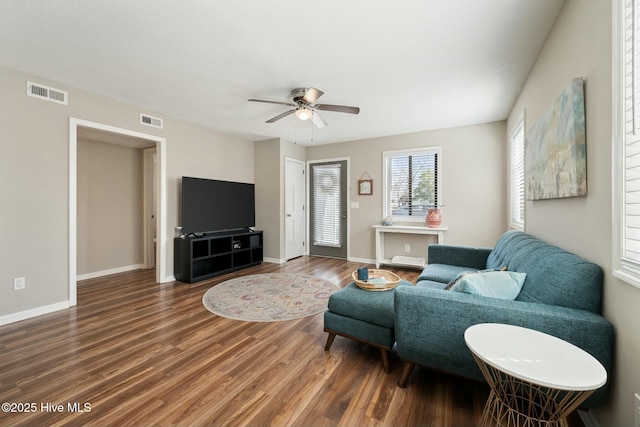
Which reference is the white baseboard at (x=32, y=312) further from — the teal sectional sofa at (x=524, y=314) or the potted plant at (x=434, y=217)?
the potted plant at (x=434, y=217)

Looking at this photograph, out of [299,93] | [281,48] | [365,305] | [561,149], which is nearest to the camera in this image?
[561,149]

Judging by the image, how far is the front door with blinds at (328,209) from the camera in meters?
5.58

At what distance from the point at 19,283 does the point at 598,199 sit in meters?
4.73

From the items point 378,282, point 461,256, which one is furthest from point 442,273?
point 378,282

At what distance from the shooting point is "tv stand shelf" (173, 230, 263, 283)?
156 inches

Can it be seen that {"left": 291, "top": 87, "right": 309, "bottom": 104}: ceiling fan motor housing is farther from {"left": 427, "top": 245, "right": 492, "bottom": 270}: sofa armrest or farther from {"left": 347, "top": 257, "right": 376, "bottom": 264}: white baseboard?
{"left": 347, "top": 257, "right": 376, "bottom": 264}: white baseboard

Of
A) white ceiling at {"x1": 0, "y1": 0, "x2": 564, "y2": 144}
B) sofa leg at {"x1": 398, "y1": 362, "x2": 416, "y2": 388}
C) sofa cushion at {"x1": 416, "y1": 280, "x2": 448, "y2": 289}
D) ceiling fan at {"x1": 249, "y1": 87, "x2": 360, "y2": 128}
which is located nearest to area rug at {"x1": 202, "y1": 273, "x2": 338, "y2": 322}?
sofa cushion at {"x1": 416, "y1": 280, "x2": 448, "y2": 289}

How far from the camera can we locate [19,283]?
2.67 metres

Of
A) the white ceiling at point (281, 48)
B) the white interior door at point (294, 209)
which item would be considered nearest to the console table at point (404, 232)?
the white interior door at point (294, 209)

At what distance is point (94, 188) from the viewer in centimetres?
442

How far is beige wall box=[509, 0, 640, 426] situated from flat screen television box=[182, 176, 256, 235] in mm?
4310

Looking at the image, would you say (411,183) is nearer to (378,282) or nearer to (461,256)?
(461,256)

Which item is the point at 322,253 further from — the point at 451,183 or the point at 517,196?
the point at 517,196

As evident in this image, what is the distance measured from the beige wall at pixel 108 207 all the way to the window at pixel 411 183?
473 centimetres
